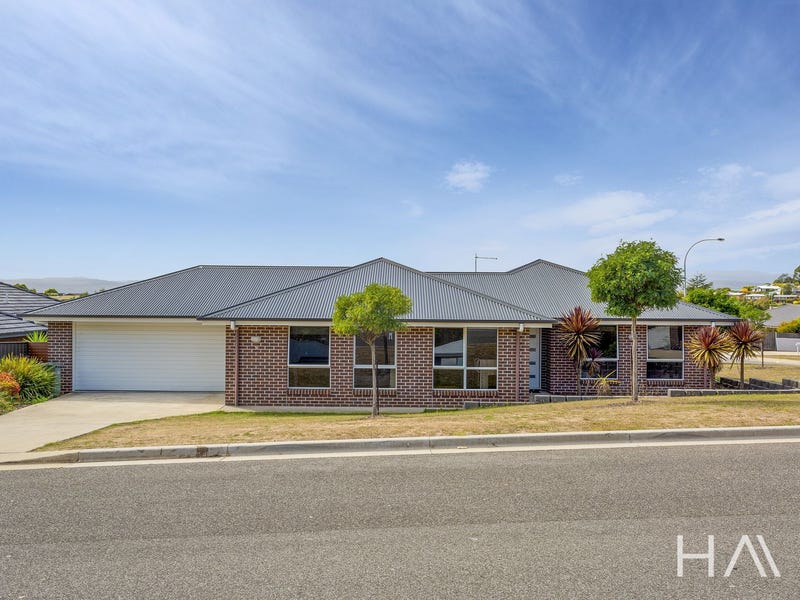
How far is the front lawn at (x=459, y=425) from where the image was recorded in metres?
8.85

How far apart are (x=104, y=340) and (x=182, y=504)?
12.9 metres

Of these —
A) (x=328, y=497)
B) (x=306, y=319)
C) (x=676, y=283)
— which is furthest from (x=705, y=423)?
(x=306, y=319)

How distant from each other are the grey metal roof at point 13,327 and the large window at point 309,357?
1087 centimetres

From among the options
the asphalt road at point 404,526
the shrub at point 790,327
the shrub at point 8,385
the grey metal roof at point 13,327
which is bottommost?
the asphalt road at point 404,526

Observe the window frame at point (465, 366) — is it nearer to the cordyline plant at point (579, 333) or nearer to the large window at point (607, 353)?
the cordyline plant at point (579, 333)

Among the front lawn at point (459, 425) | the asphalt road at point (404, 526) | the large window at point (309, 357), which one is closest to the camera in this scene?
the asphalt road at point (404, 526)

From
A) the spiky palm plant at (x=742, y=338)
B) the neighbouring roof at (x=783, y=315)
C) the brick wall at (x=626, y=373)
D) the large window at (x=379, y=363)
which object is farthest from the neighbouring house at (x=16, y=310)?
the neighbouring roof at (x=783, y=315)

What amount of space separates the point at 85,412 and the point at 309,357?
5622 mm

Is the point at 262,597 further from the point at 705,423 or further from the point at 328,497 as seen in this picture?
the point at 705,423

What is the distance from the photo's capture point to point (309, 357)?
15.1 m

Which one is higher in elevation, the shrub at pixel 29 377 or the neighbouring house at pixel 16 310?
the neighbouring house at pixel 16 310

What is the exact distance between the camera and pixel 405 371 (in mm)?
14969

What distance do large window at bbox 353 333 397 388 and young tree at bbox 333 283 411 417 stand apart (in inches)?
94.9

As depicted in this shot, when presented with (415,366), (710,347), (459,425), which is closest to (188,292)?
(415,366)
